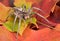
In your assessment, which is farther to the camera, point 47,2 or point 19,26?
point 47,2

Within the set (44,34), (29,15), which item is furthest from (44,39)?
(29,15)

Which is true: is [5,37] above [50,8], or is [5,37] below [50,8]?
below

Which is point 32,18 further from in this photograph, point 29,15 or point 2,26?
point 2,26

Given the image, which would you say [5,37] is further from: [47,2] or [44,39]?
[47,2]

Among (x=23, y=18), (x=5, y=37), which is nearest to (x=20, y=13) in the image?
(x=23, y=18)

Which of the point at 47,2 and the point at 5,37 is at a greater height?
the point at 47,2

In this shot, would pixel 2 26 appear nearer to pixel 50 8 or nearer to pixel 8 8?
pixel 8 8

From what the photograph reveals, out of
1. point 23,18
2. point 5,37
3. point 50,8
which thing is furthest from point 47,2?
point 5,37
